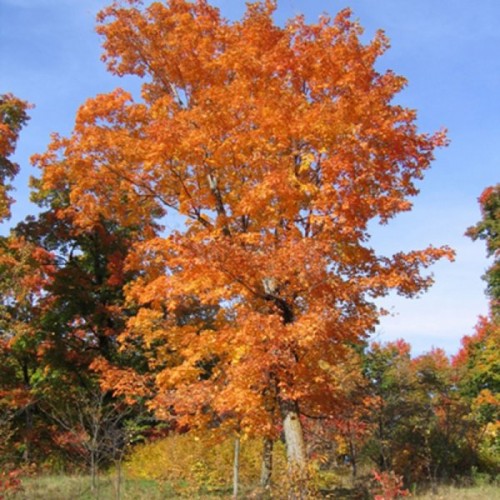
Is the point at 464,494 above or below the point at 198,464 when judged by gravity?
below

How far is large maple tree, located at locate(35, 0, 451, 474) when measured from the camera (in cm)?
876

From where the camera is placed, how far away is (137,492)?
42.6 feet

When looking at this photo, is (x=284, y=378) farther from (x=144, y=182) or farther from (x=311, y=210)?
(x=144, y=182)

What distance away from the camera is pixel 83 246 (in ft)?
71.4

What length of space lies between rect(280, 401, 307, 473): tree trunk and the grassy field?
2.33m

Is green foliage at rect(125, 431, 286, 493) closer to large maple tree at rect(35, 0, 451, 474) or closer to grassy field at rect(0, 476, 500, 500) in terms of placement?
grassy field at rect(0, 476, 500, 500)

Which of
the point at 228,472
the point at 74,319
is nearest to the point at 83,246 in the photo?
the point at 74,319

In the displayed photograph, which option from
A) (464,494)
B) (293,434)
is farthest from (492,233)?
(293,434)

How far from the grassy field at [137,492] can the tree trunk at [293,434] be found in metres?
2.33

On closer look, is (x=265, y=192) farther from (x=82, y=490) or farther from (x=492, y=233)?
(x=492, y=233)

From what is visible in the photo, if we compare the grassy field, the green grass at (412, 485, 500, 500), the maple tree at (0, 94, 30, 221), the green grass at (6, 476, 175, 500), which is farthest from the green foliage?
the maple tree at (0, 94, 30, 221)

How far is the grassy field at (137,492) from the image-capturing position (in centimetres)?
1183

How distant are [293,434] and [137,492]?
5.50 m

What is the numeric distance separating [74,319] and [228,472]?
28.5 feet
